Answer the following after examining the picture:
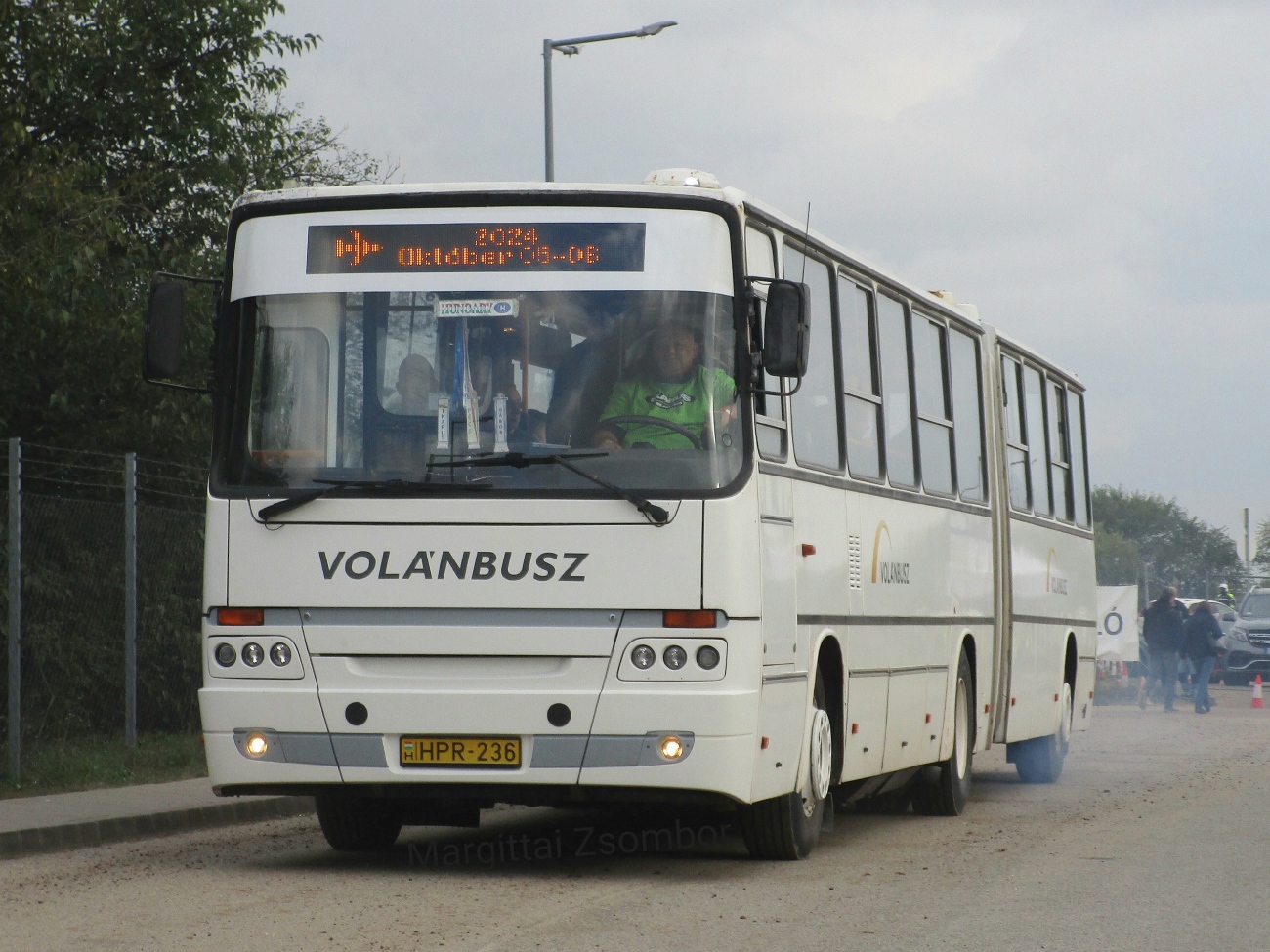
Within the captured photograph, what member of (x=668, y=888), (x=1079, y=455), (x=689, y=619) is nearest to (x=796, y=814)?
(x=668, y=888)

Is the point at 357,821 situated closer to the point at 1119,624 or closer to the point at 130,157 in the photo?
the point at 130,157

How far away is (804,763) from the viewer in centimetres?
1072

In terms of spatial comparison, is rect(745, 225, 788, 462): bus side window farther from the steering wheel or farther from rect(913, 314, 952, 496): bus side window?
rect(913, 314, 952, 496): bus side window

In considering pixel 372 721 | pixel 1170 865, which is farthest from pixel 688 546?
pixel 1170 865

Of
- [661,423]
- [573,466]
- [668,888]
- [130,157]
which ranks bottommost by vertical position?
[668,888]

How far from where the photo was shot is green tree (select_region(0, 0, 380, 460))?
18.2 m

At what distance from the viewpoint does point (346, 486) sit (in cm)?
980

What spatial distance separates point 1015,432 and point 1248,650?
29951 millimetres

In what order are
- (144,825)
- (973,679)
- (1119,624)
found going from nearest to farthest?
(144,825) < (973,679) < (1119,624)

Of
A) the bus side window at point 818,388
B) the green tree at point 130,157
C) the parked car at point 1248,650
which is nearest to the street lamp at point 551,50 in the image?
the green tree at point 130,157

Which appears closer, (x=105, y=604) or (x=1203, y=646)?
(x=105, y=604)

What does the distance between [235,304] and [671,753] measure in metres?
3.03

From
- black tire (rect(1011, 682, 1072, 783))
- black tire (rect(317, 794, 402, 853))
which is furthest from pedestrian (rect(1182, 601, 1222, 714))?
black tire (rect(317, 794, 402, 853))

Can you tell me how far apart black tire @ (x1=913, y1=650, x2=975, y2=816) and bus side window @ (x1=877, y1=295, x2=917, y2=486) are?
73.6 inches
